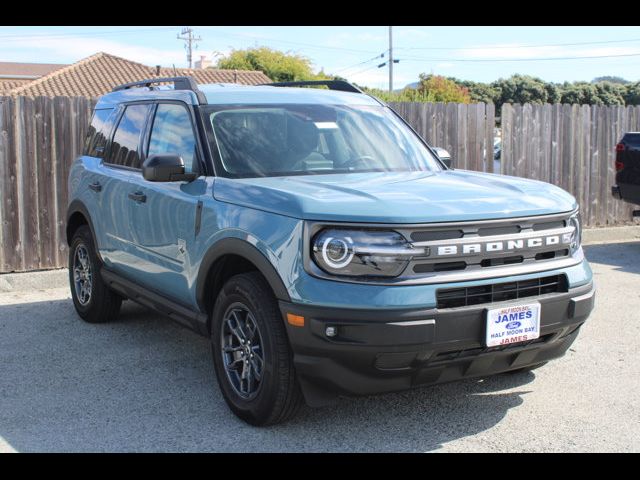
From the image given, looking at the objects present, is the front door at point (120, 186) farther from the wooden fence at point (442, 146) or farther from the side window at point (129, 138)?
the wooden fence at point (442, 146)

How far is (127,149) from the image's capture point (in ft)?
19.9

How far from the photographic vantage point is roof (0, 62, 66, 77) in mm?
55844

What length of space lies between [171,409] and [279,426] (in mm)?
791

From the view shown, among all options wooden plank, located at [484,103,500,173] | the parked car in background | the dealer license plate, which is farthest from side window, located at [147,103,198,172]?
the parked car in background

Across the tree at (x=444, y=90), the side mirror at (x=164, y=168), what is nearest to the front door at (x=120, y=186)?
the side mirror at (x=164, y=168)

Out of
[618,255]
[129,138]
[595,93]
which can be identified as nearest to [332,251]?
[129,138]

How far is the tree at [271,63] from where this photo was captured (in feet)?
169

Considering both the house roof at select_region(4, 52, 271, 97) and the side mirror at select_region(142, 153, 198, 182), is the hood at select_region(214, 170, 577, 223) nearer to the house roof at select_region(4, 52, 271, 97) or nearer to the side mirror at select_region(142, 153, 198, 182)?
the side mirror at select_region(142, 153, 198, 182)

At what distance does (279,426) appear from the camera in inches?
168

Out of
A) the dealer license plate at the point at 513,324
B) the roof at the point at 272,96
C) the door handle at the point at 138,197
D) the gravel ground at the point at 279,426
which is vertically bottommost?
the gravel ground at the point at 279,426

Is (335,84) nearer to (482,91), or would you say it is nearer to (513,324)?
(513,324)

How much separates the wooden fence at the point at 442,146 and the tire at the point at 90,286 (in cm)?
203

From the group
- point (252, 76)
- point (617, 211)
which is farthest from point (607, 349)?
point (252, 76)

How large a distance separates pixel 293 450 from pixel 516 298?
4.60 ft
